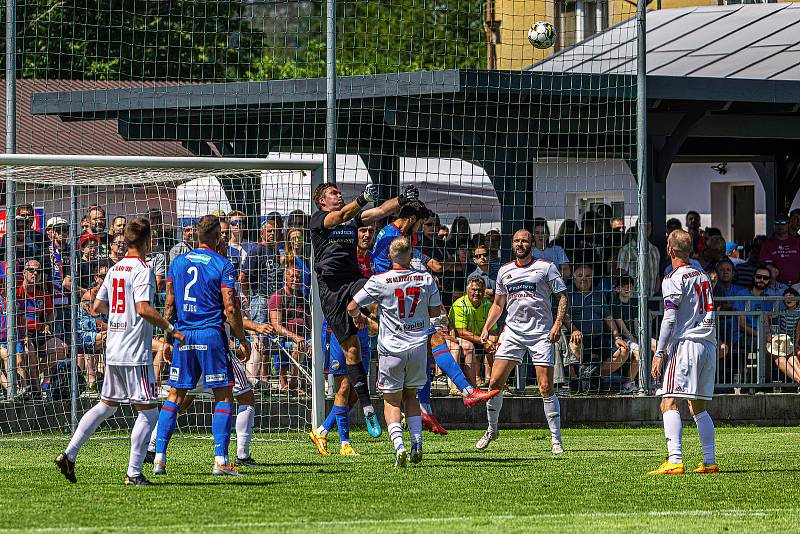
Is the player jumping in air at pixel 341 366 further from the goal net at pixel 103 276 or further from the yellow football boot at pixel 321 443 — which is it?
the goal net at pixel 103 276

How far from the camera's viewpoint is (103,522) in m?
7.75

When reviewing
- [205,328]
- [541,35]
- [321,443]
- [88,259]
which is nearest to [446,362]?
[321,443]

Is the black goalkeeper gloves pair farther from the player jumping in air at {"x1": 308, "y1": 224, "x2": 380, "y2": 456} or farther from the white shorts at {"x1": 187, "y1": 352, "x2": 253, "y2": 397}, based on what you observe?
the white shorts at {"x1": 187, "y1": 352, "x2": 253, "y2": 397}

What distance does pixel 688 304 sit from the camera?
411 inches

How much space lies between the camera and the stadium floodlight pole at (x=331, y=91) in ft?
45.8

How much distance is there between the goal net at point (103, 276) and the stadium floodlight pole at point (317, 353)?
8cm

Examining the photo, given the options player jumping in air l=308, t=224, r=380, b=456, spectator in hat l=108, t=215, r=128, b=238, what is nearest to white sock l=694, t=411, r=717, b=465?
player jumping in air l=308, t=224, r=380, b=456

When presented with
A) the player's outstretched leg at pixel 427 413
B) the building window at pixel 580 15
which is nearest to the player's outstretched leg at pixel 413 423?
the player's outstretched leg at pixel 427 413

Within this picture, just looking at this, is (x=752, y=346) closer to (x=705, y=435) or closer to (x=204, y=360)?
(x=705, y=435)

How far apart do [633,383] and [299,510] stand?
756cm

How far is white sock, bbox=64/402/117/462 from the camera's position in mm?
9484

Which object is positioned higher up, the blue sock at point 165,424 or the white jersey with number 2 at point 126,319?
the white jersey with number 2 at point 126,319

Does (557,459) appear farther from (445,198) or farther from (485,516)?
→ (445,198)

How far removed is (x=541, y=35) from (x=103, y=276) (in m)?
5.47
